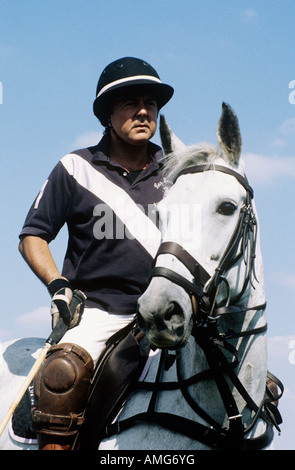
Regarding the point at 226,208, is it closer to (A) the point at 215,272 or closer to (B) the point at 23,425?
(A) the point at 215,272

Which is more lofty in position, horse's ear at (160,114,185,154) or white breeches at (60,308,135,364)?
horse's ear at (160,114,185,154)

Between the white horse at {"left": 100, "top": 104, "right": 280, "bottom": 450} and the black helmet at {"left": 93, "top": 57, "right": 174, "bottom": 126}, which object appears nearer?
the white horse at {"left": 100, "top": 104, "right": 280, "bottom": 450}

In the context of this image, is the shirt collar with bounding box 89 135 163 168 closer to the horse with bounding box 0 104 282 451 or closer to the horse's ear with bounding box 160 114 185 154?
the horse's ear with bounding box 160 114 185 154

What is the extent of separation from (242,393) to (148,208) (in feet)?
6.66

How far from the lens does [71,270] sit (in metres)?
4.97

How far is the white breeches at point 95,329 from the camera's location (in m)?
4.50

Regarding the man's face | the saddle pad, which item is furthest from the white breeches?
the man's face

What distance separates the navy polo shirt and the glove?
179 millimetres

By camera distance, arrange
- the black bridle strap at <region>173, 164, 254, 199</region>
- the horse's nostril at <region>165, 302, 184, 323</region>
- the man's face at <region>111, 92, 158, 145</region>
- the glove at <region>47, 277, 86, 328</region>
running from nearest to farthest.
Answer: the horse's nostril at <region>165, 302, 184, 323</region> < the black bridle strap at <region>173, 164, 254, 199</region> < the glove at <region>47, 277, 86, 328</region> < the man's face at <region>111, 92, 158, 145</region>

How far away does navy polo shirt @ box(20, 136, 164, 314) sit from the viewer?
4797mm

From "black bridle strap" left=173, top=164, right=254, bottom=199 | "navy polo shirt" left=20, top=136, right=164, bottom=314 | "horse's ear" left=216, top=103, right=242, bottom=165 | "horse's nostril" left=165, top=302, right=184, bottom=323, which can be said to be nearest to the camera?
"horse's nostril" left=165, top=302, right=184, bottom=323

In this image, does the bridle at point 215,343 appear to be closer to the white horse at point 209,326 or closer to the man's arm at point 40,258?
the white horse at point 209,326

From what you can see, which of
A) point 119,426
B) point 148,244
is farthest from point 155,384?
point 148,244

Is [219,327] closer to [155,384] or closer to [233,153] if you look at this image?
[155,384]
